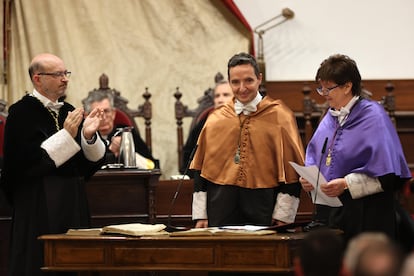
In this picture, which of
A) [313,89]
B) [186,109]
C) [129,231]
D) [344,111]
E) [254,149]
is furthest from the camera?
[313,89]

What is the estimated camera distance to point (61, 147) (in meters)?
4.82

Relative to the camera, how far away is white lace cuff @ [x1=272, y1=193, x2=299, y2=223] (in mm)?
4523

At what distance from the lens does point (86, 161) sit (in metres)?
5.05

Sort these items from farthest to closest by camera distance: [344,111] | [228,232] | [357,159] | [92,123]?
[92,123] < [344,111] < [357,159] < [228,232]

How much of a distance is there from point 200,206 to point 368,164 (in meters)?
0.94

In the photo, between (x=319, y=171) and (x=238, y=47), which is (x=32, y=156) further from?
(x=238, y=47)

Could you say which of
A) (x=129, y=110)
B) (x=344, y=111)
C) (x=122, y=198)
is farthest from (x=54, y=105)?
(x=129, y=110)

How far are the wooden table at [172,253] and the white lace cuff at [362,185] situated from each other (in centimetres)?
41

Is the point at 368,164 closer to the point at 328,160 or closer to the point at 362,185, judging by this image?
the point at 362,185

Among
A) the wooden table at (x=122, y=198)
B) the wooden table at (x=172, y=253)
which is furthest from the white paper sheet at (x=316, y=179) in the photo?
the wooden table at (x=122, y=198)

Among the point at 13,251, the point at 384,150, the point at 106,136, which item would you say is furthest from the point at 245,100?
the point at 106,136

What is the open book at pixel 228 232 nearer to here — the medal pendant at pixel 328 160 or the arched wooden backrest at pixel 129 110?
the medal pendant at pixel 328 160

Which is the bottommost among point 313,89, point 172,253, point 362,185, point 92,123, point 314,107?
point 172,253

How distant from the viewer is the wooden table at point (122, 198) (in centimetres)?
613
